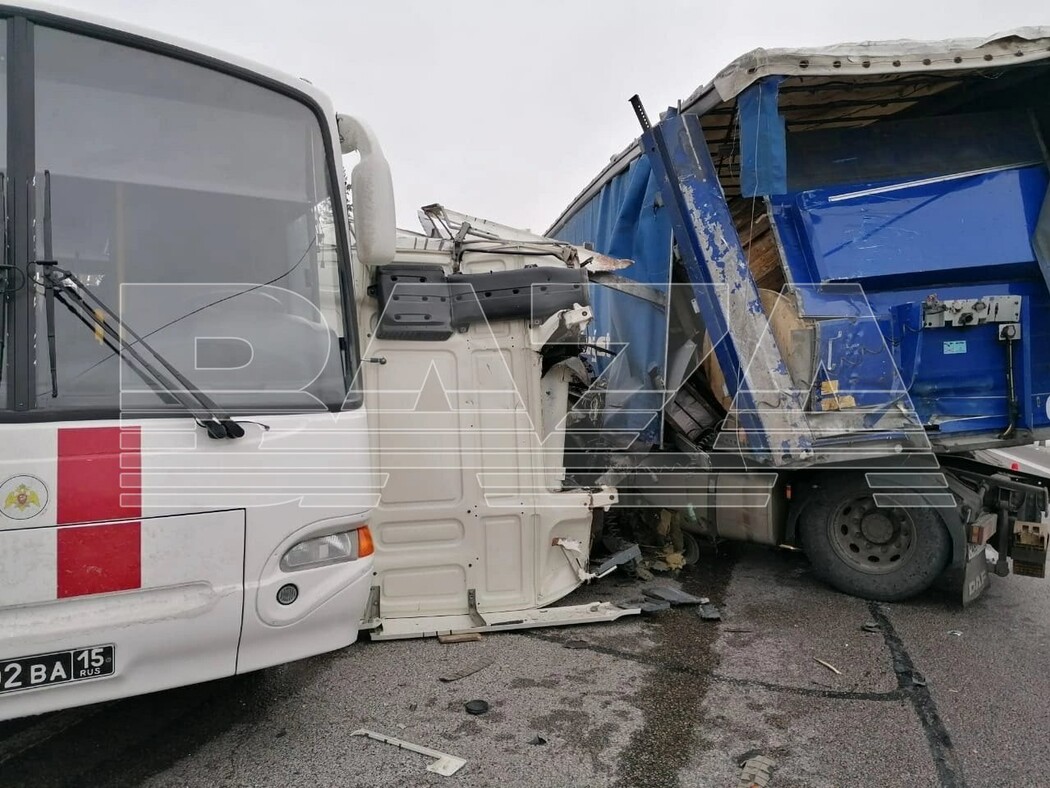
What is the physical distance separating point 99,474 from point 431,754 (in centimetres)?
158

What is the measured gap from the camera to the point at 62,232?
2.28 m

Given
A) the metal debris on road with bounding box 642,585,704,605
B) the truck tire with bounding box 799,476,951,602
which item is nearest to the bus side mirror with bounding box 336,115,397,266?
the metal debris on road with bounding box 642,585,704,605

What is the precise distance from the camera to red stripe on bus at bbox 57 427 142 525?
2139mm

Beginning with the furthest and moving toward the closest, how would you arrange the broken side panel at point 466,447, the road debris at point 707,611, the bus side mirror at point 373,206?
1. the road debris at point 707,611
2. the broken side panel at point 466,447
3. the bus side mirror at point 373,206

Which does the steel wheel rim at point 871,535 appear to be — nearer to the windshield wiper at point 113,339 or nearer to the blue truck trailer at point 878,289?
the blue truck trailer at point 878,289

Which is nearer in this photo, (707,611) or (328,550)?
(328,550)

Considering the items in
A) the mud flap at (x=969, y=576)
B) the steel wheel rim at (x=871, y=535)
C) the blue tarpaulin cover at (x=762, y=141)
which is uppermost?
the blue tarpaulin cover at (x=762, y=141)

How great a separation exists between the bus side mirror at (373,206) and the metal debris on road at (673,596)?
2.72 m

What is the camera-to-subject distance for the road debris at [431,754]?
266 centimetres

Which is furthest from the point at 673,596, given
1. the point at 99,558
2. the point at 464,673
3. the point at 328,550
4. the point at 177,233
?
the point at 177,233

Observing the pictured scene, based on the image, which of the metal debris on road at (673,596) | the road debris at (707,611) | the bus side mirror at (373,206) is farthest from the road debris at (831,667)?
the bus side mirror at (373,206)

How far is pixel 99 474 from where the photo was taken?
218cm

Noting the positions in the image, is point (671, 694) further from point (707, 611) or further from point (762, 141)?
point (762, 141)

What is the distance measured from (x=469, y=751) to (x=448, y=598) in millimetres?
1190
